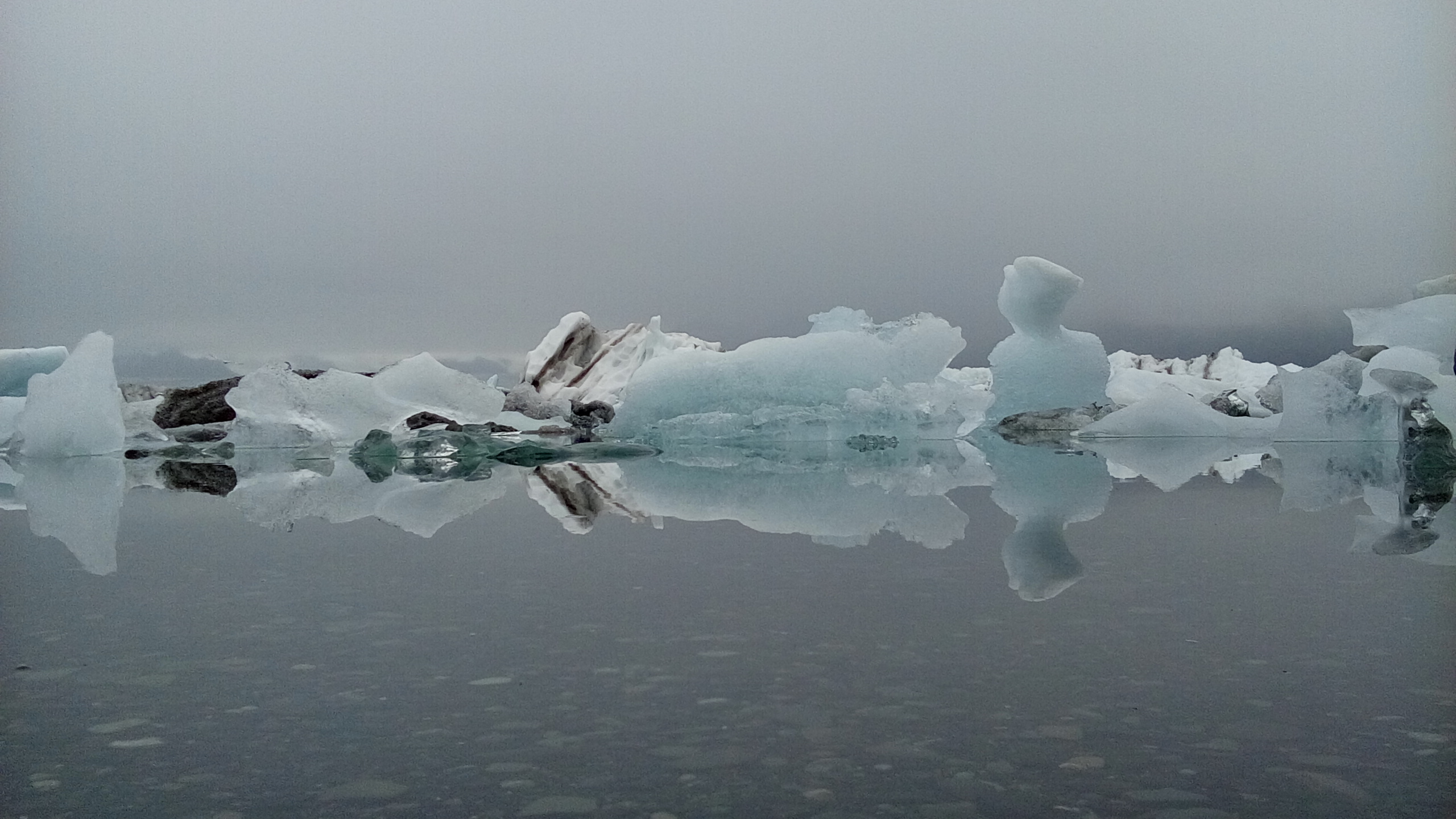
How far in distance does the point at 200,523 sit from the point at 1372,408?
34.6 ft

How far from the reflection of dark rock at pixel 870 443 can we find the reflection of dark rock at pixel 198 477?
6438 millimetres

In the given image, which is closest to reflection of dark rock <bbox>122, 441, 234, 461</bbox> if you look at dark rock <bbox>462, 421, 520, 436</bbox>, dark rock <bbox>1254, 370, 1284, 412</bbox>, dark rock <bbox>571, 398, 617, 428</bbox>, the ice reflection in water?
the ice reflection in water

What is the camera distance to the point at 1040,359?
13805 mm

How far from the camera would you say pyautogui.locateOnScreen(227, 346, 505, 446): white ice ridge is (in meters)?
12.0

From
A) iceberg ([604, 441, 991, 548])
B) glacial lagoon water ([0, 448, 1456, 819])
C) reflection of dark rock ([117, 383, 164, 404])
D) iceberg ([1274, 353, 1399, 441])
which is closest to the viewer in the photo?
glacial lagoon water ([0, 448, 1456, 819])

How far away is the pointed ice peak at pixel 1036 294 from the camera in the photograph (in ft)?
42.7

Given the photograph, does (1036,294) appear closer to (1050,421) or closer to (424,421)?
(1050,421)

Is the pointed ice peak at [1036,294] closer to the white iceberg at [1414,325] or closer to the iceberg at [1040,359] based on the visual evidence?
the iceberg at [1040,359]

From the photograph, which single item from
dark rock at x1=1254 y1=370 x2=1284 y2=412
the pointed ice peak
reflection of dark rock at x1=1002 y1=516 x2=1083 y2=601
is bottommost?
reflection of dark rock at x1=1002 y1=516 x2=1083 y2=601

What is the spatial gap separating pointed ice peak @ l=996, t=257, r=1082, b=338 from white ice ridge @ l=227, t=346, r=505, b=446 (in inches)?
261

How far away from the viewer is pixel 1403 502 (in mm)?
4633

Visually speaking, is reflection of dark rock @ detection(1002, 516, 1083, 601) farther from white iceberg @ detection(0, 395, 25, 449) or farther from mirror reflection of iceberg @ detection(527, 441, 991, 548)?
white iceberg @ detection(0, 395, 25, 449)

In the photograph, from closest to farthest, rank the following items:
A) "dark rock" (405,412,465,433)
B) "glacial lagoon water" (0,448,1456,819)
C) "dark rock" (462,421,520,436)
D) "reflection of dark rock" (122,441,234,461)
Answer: "glacial lagoon water" (0,448,1456,819), "dark rock" (462,421,520,436), "reflection of dark rock" (122,441,234,461), "dark rock" (405,412,465,433)

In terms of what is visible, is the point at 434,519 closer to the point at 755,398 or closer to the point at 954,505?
the point at 954,505
